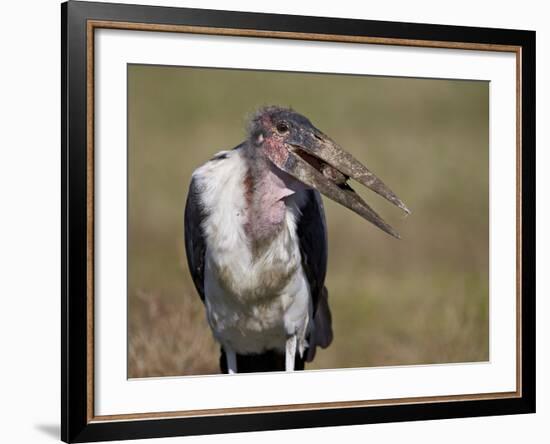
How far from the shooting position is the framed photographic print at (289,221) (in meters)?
4.29

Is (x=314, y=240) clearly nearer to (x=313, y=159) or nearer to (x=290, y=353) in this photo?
(x=313, y=159)

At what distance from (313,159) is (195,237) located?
621 mm

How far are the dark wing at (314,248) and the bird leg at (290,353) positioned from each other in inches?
2.8

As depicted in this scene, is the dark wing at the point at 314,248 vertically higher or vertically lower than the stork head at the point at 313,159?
lower

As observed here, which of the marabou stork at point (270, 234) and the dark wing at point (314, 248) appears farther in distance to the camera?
the dark wing at point (314, 248)

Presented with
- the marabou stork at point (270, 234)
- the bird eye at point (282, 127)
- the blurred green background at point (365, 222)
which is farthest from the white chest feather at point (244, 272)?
the bird eye at point (282, 127)

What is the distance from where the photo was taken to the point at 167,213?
4.68m

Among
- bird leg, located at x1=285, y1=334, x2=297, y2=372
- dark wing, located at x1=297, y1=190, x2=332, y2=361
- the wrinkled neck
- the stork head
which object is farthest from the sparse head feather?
bird leg, located at x1=285, y1=334, x2=297, y2=372

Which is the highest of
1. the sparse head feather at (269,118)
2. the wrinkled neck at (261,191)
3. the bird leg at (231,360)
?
the sparse head feather at (269,118)

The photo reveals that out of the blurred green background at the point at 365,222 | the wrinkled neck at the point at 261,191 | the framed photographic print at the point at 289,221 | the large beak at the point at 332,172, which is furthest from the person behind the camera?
the wrinkled neck at the point at 261,191

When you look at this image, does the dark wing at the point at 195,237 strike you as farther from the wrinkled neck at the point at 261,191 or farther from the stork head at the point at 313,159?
the stork head at the point at 313,159

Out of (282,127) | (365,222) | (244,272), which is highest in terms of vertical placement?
(282,127)

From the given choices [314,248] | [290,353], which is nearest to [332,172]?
[314,248]

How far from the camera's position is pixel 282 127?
480cm
